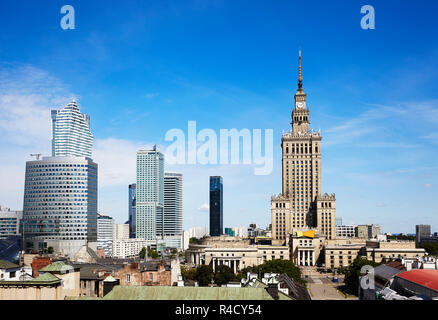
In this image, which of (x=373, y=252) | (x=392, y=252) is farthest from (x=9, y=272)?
(x=392, y=252)

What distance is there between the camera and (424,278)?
205 feet

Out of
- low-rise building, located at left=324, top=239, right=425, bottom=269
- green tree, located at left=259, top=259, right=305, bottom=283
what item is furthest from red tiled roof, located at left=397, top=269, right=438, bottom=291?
low-rise building, located at left=324, top=239, right=425, bottom=269

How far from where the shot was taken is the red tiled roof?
58138 mm

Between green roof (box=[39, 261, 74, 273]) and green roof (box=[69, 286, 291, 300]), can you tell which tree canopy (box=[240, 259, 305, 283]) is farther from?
green roof (box=[69, 286, 291, 300])

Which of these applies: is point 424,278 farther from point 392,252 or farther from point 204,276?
point 392,252

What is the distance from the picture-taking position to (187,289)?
41812 mm

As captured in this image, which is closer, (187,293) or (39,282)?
(187,293)

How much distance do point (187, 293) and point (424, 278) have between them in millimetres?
39084

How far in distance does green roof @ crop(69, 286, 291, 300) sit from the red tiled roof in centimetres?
2787
